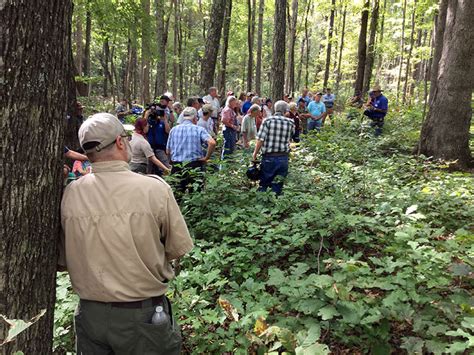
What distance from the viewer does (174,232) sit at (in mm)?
2289

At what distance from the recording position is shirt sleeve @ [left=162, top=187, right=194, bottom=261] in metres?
2.26

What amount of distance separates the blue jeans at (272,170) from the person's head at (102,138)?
16.3 feet

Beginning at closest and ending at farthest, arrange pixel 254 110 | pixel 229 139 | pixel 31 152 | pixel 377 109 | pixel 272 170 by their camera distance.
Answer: pixel 31 152 < pixel 272 170 < pixel 254 110 < pixel 229 139 < pixel 377 109

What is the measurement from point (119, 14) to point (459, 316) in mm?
17547

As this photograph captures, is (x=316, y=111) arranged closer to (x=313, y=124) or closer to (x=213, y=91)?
(x=313, y=124)

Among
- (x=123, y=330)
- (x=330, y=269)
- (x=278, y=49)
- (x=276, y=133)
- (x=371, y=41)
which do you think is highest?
(x=371, y=41)

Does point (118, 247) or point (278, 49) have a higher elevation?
point (278, 49)

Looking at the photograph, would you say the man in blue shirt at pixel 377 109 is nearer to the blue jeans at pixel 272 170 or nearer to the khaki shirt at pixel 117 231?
the blue jeans at pixel 272 170

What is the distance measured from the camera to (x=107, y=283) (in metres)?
2.17

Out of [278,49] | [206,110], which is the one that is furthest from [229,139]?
[278,49]

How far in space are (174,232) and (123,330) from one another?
629 millimetres

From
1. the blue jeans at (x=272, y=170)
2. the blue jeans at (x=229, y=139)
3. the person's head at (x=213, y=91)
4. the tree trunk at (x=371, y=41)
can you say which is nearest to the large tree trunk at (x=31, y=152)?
the blue jeans at (x=272, y=170)

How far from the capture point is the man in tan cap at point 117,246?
2.17 metres

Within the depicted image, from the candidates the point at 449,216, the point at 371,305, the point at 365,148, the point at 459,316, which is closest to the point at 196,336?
the point at 371,305
